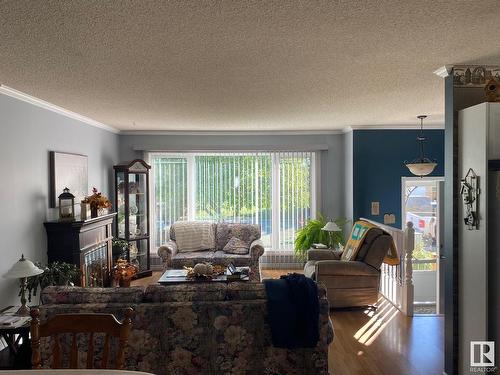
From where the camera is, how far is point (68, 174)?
203 inches

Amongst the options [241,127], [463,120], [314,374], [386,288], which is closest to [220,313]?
[314,374]

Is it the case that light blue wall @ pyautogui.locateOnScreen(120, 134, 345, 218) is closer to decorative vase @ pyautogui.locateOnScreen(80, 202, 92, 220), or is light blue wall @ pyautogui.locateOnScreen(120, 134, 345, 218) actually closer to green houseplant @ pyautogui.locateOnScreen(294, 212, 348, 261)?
green houseplant @ pyautogui.locateOnScreen(294, 212, 348, 261)

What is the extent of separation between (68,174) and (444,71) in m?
4.44

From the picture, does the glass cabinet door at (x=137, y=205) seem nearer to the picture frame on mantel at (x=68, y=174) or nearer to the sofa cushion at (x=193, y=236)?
the sofa cushion at (x=193, y=236)

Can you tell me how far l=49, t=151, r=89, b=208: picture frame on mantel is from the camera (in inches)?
187

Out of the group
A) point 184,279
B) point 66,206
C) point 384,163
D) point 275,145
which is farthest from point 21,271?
point 384,163

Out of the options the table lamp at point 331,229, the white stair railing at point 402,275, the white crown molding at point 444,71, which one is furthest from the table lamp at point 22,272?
the table lamp at point 331,229

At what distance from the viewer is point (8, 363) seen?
2.95 meters

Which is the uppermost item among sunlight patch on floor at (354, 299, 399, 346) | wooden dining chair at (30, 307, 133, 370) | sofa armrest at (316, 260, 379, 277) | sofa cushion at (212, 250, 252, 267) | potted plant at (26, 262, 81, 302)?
wooden dining chair at (30, 307, 133, 370)

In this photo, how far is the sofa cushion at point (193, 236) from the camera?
660cm

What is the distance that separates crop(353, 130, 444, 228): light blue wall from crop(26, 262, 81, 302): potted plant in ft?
15.0

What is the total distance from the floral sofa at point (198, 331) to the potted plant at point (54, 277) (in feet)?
3.04

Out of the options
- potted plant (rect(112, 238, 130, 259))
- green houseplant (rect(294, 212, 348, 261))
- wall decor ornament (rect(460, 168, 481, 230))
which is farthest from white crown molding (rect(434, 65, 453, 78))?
potted plant (rect(112, 238, 130, 259))

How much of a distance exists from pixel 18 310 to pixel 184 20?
2.88m
